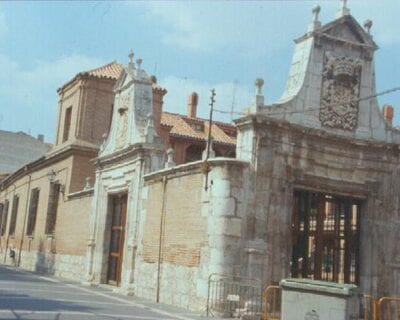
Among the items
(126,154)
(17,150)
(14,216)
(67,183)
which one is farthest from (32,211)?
(17,150)

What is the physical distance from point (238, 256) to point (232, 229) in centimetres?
63

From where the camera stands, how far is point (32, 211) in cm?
3341

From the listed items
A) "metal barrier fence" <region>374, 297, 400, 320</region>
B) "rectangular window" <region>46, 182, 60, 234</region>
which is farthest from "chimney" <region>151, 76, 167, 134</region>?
"metal barrier fence" <region>374, 297, 400, 320</region>

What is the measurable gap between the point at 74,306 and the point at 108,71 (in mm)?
19065

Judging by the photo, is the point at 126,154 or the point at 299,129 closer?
the point at 299,129

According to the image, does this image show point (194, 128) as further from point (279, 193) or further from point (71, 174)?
point (279, 193)

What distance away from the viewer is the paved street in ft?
37.3

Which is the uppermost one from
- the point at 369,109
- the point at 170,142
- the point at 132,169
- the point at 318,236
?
the point at 170,142

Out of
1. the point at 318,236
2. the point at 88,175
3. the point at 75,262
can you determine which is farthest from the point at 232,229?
the point at 88,175

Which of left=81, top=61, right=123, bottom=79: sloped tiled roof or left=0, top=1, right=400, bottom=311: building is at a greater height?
left=81, top=61, right=123, bottom=79: sloped tiled roof

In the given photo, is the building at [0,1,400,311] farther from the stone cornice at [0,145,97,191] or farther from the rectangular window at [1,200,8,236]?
the rectangular window at [1,200,8,236]

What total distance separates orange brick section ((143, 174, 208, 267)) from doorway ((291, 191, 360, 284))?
2.59 meters

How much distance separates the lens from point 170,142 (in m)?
36.4

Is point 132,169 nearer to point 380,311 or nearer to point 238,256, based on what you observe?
point 238,256
